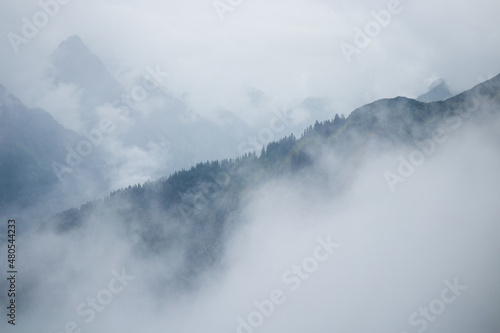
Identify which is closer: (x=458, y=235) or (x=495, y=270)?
(x=495, y=270)

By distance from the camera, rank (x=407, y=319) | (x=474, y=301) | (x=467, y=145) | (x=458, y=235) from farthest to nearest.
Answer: (x=467, y=145) → (x=458, y=235) → (x=407, y=319) → (x=474, y=301)

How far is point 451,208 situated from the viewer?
195250 mm

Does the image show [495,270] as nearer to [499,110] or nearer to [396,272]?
[396,272]

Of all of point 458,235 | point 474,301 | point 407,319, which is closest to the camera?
point 474,301

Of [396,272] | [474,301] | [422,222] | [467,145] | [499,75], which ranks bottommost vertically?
[474,301]

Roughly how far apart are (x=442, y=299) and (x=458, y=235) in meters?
37.2

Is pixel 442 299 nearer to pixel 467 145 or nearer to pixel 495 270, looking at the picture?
pixel 495 270

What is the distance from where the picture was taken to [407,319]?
165250mm

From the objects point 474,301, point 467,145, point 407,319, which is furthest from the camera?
point 467,145

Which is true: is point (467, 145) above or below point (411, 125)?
below

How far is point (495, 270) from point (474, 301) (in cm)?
1803

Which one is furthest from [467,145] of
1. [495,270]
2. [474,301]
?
[474,301]

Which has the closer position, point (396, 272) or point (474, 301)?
point (474, 301)

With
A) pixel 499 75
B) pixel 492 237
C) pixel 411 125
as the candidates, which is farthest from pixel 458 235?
pixel 499 75
